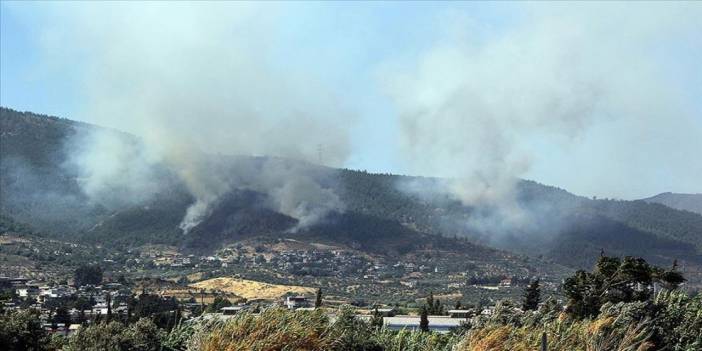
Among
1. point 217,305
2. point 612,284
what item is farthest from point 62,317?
point 612,284

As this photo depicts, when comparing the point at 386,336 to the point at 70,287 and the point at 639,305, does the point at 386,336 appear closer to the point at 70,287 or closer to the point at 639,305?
the point at 639,305

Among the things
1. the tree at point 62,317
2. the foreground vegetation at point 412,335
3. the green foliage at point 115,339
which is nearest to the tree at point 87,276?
the tree at point 62,317

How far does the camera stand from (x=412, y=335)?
41344mm

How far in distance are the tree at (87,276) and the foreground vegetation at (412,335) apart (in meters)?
114

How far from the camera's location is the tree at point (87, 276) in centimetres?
16600

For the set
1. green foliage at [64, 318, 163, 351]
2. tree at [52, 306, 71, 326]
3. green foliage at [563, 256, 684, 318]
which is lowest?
tree at [52, 306, 71, 326]

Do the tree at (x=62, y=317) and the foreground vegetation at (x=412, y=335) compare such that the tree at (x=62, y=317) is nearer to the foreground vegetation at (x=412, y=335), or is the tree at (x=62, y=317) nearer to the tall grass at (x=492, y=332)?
the foreground vegetation at (x=412, y=335)

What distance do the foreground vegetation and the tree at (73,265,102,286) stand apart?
114 m

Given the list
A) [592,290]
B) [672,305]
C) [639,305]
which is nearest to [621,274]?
[592,290]

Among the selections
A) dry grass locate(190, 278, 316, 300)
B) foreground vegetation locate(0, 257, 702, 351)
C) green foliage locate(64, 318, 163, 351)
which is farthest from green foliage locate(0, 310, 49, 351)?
dry grass locate(190, 278, 316, 300)

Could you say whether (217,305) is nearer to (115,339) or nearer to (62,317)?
(62,317)

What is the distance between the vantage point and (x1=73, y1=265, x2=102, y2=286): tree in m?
166

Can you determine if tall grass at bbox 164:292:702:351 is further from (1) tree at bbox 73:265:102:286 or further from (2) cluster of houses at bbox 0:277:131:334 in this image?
(1) tree at bbox 73:265:102:286

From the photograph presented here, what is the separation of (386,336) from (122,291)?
126679mm
